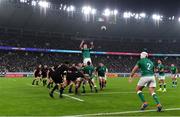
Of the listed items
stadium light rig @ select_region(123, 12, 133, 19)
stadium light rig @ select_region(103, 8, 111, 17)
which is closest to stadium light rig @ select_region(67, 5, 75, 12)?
stadium light rig @ select_region(103, 8, 111, 17)

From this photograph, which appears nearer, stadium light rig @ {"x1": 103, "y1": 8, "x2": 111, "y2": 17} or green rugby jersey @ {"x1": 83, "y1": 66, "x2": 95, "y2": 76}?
green rugby jersey @ {"x1": 83, "y1": 66, "x2": 95, "y2": 76}

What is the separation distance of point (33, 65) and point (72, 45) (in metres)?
12.8

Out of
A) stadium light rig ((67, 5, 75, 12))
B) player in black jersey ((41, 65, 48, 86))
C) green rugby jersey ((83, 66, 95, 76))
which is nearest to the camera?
green rugby jersey ((83, 66, 95, 76))

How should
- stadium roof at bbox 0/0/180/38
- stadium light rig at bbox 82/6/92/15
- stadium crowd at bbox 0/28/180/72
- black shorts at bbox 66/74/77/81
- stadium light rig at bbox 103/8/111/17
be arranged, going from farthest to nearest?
1. stadium light rig at bbox 103/8/111/17
2. stadium light rig at bbox 82/6/92/15
3. stadium roof at bbox 0/0/180/38
4. stadium crowd at bbox 0/28/180/72
5. black shorts at bbox 66/74/77/81

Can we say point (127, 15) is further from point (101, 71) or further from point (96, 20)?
point (101, 71)

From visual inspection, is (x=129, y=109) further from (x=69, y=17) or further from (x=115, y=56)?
(x=115, y=56)

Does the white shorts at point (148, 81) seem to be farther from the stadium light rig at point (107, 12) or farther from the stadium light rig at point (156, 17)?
the stadium light rig at point (156, 17)

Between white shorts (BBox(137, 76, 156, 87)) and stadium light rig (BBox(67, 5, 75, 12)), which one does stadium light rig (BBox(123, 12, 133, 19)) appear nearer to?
stadium light rig (BBox(67, 5, 75, 12))

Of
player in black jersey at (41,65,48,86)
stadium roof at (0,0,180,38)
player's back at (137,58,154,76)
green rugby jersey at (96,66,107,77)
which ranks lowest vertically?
player in black jersey at (41,65,48,86)

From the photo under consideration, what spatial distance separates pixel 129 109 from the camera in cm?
1481

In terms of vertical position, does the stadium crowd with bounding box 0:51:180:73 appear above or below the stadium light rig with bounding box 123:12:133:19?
below

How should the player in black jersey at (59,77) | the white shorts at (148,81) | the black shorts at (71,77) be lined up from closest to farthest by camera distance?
the white shorts at (148,81)
the player in black jersey at (59,77)
the black shorts at (71,77)

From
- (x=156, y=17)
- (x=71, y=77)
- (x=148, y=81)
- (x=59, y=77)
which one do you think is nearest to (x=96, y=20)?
(x=156, y=17)

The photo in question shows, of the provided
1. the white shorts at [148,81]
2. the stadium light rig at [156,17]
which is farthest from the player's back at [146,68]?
the stadium light rig at [156,17]
